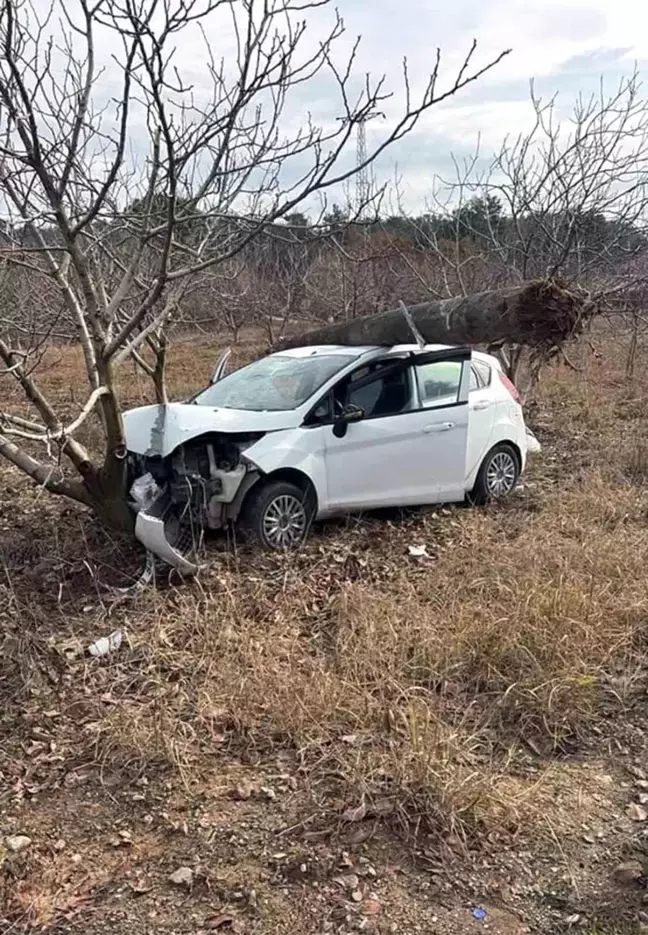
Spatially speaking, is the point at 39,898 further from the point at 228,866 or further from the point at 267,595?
the point at 267,595

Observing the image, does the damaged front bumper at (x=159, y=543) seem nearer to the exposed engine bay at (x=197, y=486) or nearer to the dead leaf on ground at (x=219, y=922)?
the exposed engine bay at (x=197, y=486)

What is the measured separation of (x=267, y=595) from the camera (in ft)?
17.7

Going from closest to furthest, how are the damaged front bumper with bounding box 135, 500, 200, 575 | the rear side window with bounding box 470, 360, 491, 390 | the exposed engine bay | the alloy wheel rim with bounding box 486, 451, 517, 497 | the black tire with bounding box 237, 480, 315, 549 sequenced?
1. the damaged front bumper with bounding box 135, 500, 200, 575
2. the exposed engine bay
3. the black tire with bounding box 237, 480, 315, 549
4. the rear side window with bounding box 470, 360, 491, 390
5. the alloy wheel rim with bounding box 486, 451, 517, 497

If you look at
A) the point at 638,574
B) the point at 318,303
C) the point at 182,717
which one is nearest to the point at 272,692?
the point at 182,717

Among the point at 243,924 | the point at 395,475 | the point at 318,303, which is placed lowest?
the point at 243,924

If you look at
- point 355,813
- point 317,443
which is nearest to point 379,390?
point 317,443

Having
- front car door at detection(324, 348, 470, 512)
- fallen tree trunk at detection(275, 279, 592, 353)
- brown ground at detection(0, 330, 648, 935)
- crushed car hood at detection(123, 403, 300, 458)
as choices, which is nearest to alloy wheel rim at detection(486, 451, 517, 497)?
front car door at detection(324, 348, 470, 512)

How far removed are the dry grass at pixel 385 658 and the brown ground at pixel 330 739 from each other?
0.01 m

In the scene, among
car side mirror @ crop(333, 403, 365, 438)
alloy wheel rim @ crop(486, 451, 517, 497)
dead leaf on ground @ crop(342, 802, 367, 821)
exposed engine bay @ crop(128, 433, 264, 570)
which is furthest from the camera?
alloy wheel rim @ crop(486, 451, 517, 497)

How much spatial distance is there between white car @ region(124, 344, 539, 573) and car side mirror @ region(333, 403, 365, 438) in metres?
0.01

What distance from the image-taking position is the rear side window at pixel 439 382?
23.3 feet

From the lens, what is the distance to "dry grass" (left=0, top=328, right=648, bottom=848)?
3510mm

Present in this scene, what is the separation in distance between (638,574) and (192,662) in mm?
3173

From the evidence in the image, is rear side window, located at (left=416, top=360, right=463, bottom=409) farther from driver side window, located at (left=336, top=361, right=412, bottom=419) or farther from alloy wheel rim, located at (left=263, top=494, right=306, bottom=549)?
alloy wheel rim, located at (left=263, top=494, right=306, bottom=549)
